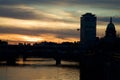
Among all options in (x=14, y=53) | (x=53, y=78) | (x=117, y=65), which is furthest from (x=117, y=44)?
(x=117, y=65)

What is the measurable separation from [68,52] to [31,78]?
82510mm

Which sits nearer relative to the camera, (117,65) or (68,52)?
(117,65)

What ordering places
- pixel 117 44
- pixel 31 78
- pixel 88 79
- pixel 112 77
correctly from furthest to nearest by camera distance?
pixel 117 44, pixel 31 78, pixel 88 79, pixel 112 77

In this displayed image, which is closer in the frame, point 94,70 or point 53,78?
point 94,70

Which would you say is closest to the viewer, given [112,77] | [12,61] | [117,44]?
[112,77]

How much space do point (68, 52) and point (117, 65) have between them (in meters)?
119

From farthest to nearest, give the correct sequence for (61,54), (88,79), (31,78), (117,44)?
(61,54) → (117,44) → (31,78) → (88,79)

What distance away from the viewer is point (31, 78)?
4382 inches

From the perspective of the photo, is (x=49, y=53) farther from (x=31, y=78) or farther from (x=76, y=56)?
(x=31, y=78)

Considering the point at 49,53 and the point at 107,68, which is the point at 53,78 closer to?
the point at 107,68

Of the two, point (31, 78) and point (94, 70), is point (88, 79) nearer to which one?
point (94, 70)

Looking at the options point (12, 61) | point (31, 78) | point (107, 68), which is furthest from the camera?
point (12, 61)

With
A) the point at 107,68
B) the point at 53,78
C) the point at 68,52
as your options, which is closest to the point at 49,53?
the point at 68,52

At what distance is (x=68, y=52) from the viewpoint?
193 m
